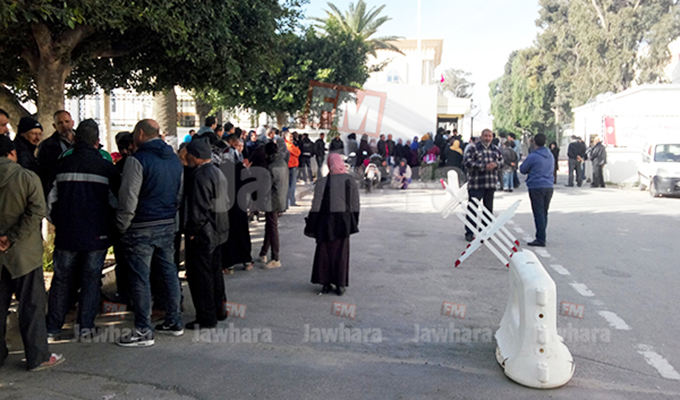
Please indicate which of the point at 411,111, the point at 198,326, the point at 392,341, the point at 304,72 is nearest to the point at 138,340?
the point at 198,326

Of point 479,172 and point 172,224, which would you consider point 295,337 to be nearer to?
point 172,224

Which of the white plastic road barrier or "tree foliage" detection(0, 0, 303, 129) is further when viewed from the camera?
"tree foliage" detection(0, 0, 303, 129)

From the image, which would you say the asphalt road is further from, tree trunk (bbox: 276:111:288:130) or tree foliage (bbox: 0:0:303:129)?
tree trunk (bbox: 276:111:288:130)

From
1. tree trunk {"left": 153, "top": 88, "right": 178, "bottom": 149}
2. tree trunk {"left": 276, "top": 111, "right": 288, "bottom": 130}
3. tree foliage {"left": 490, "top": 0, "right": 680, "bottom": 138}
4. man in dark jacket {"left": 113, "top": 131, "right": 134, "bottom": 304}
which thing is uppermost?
tree foliage {"left": 490, "top": 0, "right": 680, "bottom": 138}

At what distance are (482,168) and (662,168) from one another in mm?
9913

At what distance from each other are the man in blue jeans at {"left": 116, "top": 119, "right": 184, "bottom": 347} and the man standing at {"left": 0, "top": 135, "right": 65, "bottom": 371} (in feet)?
2.18

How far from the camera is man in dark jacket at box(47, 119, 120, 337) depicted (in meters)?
4.84

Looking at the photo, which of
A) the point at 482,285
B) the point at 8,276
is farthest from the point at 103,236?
the point at 482,285

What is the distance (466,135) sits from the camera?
4303 cm

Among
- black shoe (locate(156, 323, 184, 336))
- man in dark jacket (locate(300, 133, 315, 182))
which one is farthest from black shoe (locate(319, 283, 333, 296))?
man in dark jacket (locate(300, 133, 315, 182))

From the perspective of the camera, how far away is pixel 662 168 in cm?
1695

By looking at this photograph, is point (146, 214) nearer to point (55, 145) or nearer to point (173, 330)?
point (173, 330)

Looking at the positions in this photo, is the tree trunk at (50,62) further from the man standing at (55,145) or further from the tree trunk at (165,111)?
the tree trunk at (165,111)

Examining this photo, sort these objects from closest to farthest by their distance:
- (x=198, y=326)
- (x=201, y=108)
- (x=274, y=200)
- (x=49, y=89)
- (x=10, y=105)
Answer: (x=198, y=326), (x=49, y=89), (x=10, y=105), (x=274, y=200), (x=201, y=108)
